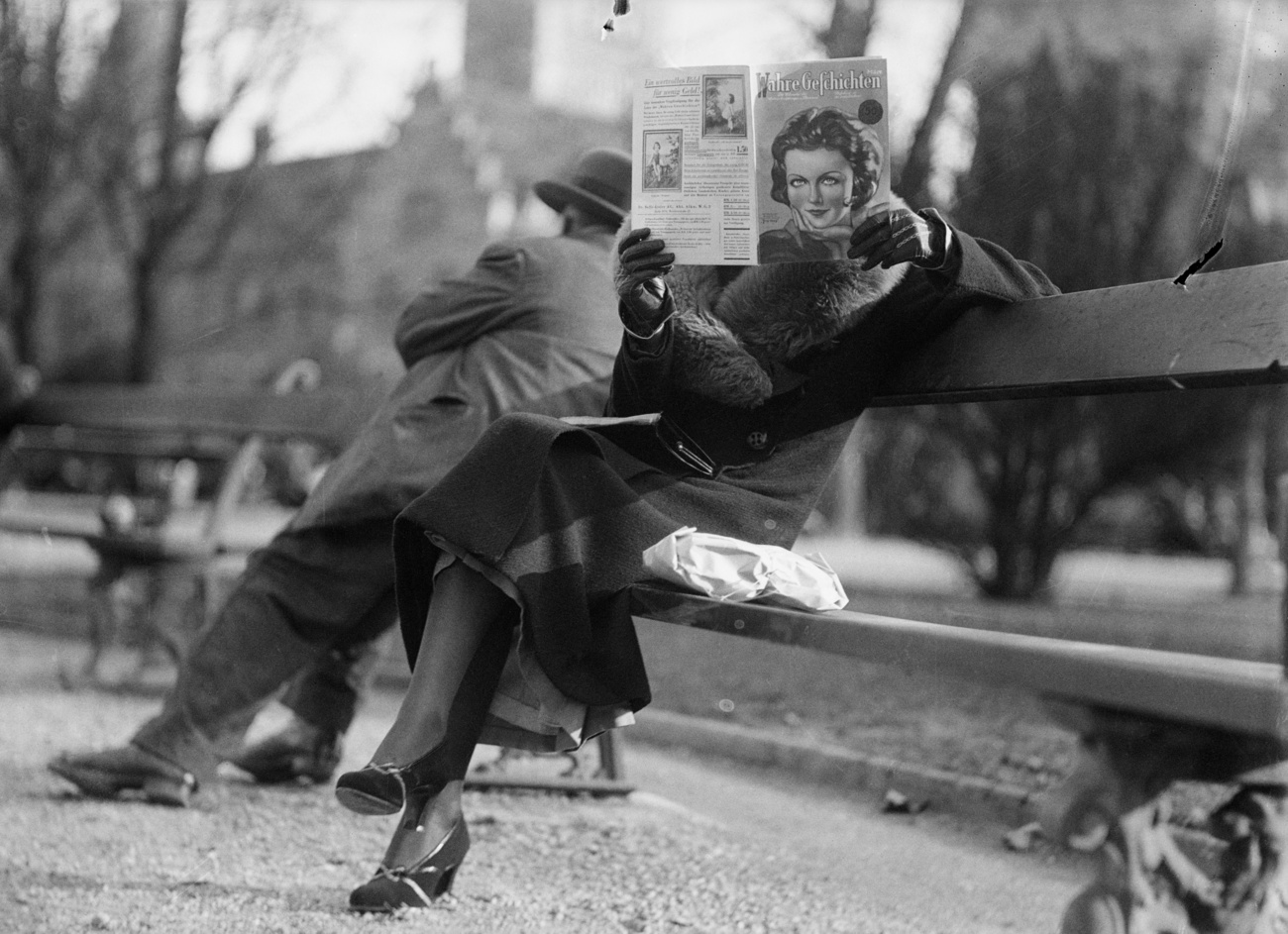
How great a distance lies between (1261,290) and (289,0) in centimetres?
1029

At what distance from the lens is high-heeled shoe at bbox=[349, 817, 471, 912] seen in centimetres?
277

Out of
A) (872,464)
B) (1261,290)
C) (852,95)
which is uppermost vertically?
(852,95)

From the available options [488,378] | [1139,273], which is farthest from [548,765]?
[1139,273]

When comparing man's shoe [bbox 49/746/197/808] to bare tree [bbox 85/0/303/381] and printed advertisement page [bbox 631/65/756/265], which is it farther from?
bare tree [bbox 85/0/303/381]

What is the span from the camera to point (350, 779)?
8.63ft

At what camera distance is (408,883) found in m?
2.77

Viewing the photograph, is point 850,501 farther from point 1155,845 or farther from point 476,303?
point 1155,845

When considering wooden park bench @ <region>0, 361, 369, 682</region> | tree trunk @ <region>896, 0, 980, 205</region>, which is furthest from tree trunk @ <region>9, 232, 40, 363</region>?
tree trunk @ <region>896, 0, 980, 205</region>

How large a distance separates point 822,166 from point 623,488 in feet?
2.17

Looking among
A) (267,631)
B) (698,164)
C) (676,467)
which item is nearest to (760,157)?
(698,164)

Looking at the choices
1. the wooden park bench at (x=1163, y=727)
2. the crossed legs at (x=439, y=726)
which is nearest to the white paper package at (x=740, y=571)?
the wooden park bench at (x=1163, y=727)

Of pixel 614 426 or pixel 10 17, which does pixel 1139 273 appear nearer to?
pixel 614 426

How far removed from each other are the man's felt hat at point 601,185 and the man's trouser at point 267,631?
971 mm

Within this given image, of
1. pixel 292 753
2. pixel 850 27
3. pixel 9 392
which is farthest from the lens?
pixel 850 27
